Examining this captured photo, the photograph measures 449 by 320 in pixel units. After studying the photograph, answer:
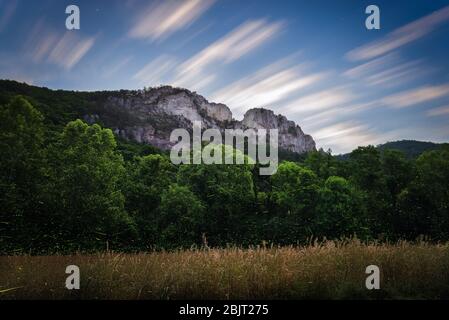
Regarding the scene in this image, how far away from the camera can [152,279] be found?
664 cm

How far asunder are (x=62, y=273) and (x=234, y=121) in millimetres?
172453

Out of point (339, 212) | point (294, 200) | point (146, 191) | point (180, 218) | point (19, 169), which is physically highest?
point (19, 169)

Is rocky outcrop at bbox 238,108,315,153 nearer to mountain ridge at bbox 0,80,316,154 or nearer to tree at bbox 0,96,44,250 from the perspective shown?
Result: mountain ridge at bbox 0,80,316,154

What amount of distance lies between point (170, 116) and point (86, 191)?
137723mm

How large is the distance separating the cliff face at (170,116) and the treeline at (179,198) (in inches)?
3477

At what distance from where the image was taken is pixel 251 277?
21.5 ft

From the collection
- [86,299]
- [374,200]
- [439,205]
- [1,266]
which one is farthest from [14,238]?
[439,205]

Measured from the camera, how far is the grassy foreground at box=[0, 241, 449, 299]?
20.6 feet

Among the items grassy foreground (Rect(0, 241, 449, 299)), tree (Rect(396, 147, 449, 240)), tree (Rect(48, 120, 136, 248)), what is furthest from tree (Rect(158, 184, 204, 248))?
grassy foreground (Rect(0, 241, 449, 299))

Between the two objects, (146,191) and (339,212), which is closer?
(339,212)

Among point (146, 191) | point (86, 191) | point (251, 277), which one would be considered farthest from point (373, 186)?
point (251, 277)

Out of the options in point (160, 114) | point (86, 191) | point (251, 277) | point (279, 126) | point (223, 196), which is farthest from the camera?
point (279, 126)

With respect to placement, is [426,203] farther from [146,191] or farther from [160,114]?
[160,114]
